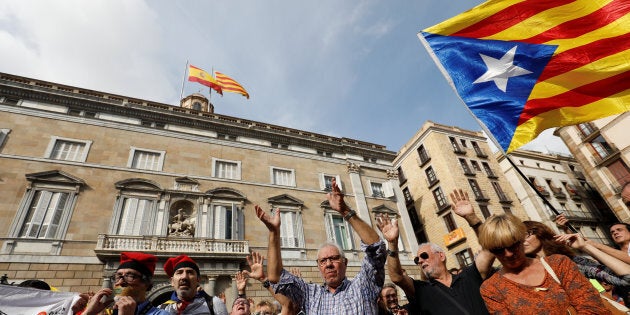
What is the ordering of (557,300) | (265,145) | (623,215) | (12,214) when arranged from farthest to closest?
(623,215) → (265,145) → (12,214) → (557,300)

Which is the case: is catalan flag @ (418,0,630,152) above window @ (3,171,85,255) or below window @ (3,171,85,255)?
below

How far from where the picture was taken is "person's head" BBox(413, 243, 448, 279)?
3195 millimetres

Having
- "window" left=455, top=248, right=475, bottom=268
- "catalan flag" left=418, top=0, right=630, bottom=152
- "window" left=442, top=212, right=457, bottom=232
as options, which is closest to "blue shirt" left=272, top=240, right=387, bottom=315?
"catalan flag" left=418, top=0, right=630, bottom=152

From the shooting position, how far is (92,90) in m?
16.0

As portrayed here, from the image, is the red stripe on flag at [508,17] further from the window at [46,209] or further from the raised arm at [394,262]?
the window at [46,209]

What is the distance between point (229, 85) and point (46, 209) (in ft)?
37.2

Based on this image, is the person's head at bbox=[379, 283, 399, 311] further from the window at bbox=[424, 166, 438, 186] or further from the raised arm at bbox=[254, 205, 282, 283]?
the window at bbox=[424, 166, 438, 186]

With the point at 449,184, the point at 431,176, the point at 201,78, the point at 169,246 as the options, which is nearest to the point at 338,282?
the point at 169,246

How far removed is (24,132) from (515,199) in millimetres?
32036

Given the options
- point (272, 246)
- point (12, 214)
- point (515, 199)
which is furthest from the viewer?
point (515, 199)

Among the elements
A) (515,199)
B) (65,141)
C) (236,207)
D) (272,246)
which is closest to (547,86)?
(272,246)

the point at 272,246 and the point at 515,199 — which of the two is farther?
the point at 515,199

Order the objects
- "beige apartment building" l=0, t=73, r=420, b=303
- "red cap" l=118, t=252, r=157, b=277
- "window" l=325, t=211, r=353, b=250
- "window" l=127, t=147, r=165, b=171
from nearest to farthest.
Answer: "red cap" l=118, t=252, r=157, b=277
"beige apartment building" l=0, t=73, r=420, b=303
"window" l=127, t=147, r=165, b=171
"window" l=325, t=211, r=353, b=250

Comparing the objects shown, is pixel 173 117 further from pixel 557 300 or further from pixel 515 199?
pixel 515 199
